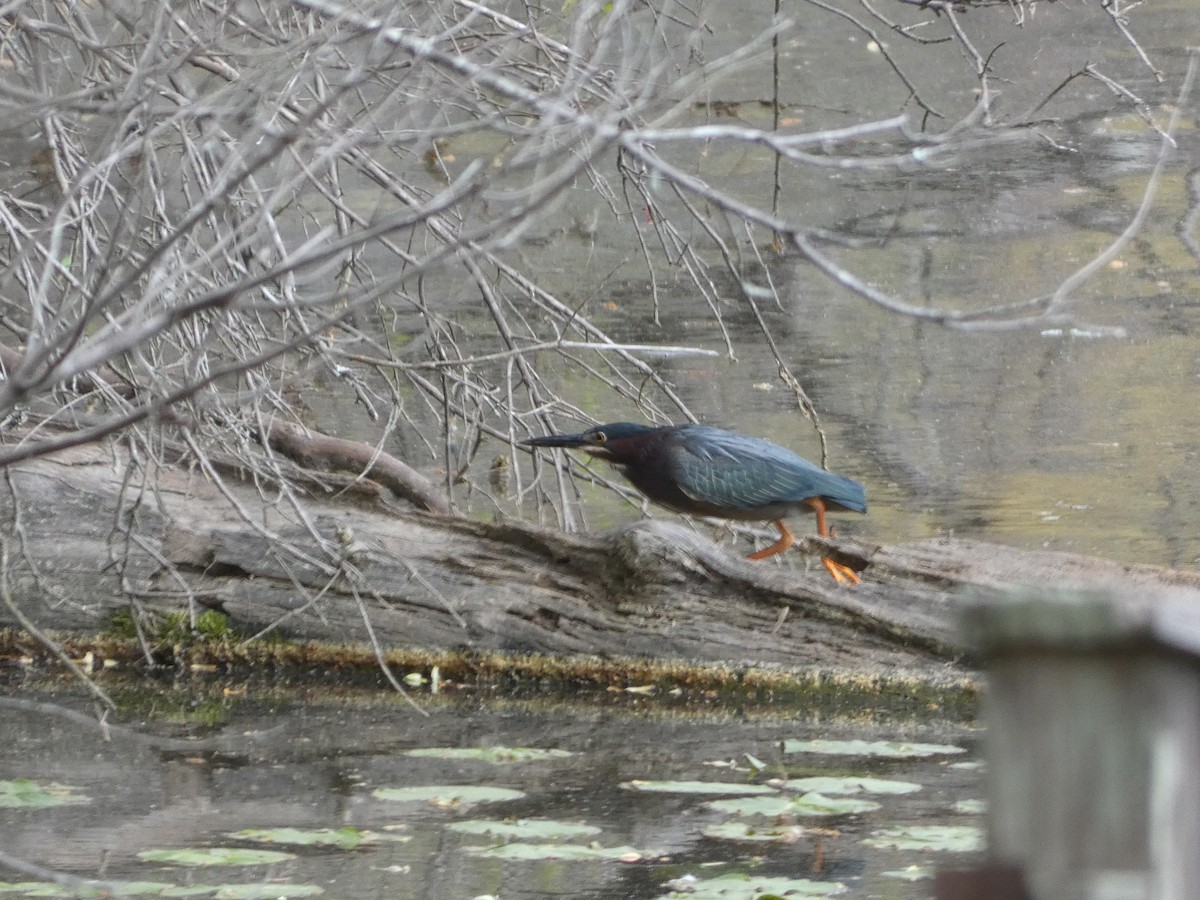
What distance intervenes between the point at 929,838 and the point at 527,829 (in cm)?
91

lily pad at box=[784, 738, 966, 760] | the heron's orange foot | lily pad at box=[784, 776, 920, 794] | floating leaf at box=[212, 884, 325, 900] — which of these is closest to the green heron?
the heron's orange foot

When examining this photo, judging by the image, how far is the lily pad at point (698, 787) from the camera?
175 inches

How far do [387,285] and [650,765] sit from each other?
8.99 feet

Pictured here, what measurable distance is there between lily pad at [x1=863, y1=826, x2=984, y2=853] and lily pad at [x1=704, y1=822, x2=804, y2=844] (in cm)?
17

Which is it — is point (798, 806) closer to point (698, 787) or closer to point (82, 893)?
point (698, 787)

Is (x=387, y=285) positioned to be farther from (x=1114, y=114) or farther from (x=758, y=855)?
(x=1114, y=114)

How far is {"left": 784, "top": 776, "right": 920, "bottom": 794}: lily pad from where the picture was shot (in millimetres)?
4406

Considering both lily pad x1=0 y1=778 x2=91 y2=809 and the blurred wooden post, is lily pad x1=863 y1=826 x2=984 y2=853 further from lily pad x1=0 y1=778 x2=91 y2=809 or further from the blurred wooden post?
the blurred wooden post

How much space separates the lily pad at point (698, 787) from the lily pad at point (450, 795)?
31cm

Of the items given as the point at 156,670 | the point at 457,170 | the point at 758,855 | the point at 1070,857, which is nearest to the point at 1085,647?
the point at 1070,857

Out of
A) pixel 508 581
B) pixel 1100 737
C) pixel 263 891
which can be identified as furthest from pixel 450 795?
pixel 1100 737

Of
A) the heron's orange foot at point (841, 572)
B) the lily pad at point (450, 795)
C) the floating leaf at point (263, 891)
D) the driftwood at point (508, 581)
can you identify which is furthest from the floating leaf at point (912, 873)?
the heron's orange foot at point (841, 572)

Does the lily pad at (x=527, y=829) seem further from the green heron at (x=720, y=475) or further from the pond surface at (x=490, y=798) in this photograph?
the green heron at (x=720, y=475)

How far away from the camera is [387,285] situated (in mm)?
2250
